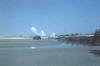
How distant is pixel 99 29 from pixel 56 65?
51.1 ft

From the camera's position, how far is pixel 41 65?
18.8 feet

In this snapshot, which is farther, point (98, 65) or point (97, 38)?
point (97, 38)

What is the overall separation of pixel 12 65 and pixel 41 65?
118cm

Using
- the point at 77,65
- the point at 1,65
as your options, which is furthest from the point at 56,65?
the point at 1,65

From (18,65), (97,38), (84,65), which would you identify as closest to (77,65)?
(84,65)

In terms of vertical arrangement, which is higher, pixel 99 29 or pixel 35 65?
pixel 99 29

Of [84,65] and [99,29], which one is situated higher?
[99,29]

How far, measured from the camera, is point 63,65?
5.72 meters

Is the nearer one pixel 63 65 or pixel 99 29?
pixel 63 65

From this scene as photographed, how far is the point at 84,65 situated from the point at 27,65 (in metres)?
2.26

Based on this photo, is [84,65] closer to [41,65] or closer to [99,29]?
[41,65]

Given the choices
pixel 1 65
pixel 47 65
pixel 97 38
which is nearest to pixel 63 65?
pixel 47 65

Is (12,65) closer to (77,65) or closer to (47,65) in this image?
(47,65)

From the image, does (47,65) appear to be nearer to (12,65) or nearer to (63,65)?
(63,65)
